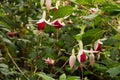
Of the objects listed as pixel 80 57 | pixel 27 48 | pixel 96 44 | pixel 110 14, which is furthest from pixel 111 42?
pixel 27 48

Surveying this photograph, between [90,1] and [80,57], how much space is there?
0.18 meters

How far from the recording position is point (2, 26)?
146cm

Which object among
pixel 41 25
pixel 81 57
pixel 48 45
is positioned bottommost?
pixel 48 45

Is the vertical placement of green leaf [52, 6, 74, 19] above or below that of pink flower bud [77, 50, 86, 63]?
above

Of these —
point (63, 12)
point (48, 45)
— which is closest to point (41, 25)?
point (63, 12)

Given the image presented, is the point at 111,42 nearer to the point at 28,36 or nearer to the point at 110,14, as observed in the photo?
the point at 110,14

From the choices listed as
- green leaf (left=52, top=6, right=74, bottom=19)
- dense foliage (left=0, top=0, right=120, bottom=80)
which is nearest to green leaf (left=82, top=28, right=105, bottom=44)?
dense foliage (left=0, top=0, right=120, bottom=80)

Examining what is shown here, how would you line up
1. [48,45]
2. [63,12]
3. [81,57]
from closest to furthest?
[63,12], [81,57], [48,45]

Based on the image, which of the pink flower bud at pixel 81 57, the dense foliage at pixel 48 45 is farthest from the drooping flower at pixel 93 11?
the pink flower bud at pixel 81 57

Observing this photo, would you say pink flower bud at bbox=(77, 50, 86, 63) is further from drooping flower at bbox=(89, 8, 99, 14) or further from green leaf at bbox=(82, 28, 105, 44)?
drooping flower at bbox=(89, 8, 99, 14)

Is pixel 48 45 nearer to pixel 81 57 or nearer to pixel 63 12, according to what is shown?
pixel 81 57

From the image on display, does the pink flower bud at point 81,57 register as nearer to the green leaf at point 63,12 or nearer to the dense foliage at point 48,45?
the dense foliage at point 48,45

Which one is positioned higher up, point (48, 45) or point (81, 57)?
point (81, 57)

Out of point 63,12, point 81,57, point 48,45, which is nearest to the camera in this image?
point 63,12
